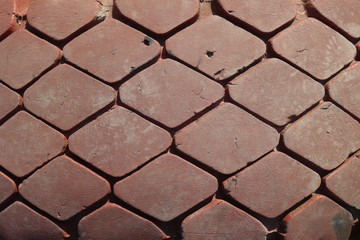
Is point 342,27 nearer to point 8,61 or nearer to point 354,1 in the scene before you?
point 354,1

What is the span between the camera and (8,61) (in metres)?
1.04

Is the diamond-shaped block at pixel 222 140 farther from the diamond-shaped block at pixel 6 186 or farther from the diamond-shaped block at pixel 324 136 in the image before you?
the diamond-shaped block at pixel 6 186

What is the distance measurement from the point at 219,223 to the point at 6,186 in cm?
47

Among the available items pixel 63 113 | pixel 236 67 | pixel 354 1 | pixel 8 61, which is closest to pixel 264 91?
pixel 236 67

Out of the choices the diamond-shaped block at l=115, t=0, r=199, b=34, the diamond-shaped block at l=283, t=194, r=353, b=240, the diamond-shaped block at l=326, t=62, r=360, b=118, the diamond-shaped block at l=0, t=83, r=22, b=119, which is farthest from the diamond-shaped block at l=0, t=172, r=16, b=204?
the diamond-shaped block at l=326, t=62, r=360, b=118

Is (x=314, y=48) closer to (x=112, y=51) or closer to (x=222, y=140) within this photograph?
(x=222, y=140)

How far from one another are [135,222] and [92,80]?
0.32m

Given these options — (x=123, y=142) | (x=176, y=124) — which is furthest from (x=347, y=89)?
(x=123, y=142)

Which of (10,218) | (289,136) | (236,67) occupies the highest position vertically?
(236,67)

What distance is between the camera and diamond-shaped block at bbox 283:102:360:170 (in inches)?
39.5

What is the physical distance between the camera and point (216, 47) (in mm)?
996

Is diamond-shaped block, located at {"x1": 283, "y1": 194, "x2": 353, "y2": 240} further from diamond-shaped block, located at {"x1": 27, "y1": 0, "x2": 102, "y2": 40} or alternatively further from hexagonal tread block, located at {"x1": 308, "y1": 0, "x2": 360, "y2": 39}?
diamond-shaped block, located at {"x1": 27, "y1": 0, "x2": 102, "y2": 40}

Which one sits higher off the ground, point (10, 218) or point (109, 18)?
point (109, 18)

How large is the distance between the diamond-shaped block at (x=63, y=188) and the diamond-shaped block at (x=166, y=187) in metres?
0.05
